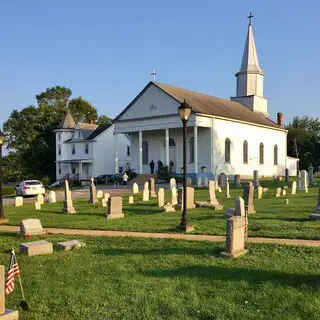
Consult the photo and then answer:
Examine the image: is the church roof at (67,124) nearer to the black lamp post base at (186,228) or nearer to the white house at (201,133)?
the white house at (201,133)

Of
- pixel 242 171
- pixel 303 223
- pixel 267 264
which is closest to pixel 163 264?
pixel 267 264

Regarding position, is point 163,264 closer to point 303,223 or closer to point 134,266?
point 134,266

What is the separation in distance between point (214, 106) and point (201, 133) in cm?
428

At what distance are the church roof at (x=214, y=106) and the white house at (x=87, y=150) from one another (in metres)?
13.2

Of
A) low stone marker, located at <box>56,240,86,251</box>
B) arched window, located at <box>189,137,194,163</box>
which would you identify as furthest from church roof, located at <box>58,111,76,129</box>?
low stone marker, located at <box>56,240,86,251</box>

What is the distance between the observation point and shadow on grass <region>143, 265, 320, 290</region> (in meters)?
6.80

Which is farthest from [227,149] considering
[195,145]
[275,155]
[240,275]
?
[240,275]

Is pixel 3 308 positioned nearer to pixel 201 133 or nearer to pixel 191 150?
pixel 201 133

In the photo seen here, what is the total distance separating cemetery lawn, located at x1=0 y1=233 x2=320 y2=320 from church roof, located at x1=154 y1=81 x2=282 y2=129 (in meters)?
31.6

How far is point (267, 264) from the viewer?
25.5 feet

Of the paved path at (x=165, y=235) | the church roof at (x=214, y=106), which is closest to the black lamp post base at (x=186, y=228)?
the paved path at (x=165, y=235)

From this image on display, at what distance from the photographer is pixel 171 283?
688cm

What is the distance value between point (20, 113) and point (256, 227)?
66.9 meters

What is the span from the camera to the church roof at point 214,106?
42844mm
